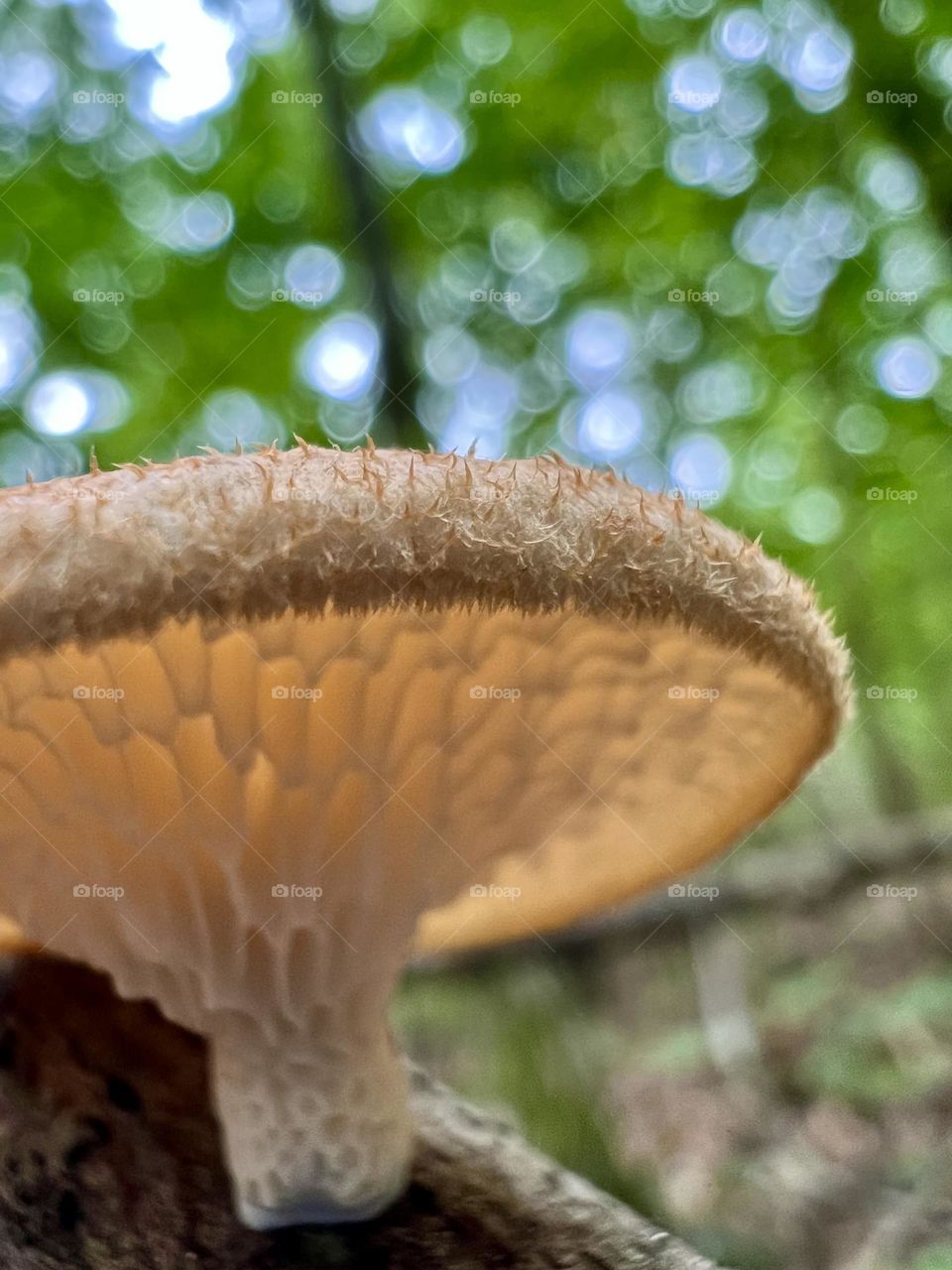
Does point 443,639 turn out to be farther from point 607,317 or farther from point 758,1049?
point 607,317

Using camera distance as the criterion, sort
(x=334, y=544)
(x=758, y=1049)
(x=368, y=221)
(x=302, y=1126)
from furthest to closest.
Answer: (x=368, y=221)
(x=758, y=1049)
(x=302, y=1126)
(x=334, y=544)

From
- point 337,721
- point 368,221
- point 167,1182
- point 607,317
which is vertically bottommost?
point 167,1182

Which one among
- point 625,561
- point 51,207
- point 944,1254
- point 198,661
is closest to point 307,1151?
point 198,661

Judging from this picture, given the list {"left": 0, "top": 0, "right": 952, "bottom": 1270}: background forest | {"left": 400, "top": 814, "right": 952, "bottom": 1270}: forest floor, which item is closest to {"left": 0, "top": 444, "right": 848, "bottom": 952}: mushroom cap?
{"left": 400, "top": 814, "right": 952, "bottom": 1270}: forest floor

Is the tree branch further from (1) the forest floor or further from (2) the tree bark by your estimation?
(2) the tree bark

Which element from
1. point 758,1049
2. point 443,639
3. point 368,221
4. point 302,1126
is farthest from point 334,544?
point 368,221

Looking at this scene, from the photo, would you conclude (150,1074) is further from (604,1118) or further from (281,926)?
(604,1118)
